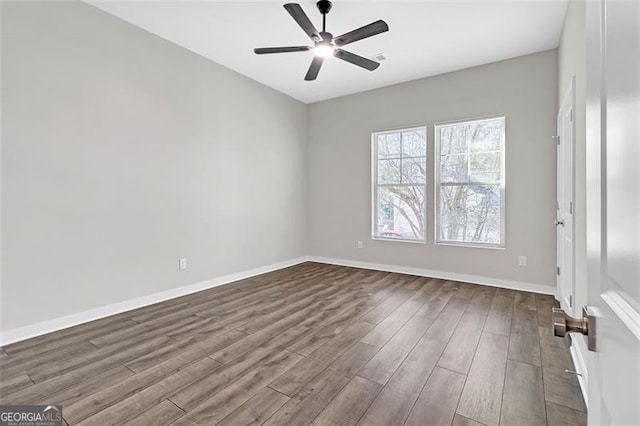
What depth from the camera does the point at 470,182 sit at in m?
4.12

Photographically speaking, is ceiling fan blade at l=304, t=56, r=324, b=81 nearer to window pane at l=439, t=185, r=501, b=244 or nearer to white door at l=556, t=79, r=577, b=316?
white door at l=556, t=79, r=577, b=316

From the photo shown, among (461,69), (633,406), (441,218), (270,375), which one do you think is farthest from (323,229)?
(633,406)

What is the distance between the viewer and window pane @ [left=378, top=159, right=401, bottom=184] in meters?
4.80

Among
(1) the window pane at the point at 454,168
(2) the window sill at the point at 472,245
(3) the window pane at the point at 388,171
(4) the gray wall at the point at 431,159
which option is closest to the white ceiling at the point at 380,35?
(4) the gray wall at the point at 431,159

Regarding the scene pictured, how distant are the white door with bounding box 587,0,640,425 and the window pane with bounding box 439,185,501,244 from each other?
3.77 m

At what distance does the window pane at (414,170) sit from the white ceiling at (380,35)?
4.12 ft

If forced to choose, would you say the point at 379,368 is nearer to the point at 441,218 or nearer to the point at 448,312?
the point at 448,312

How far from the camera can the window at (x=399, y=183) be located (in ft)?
15.0

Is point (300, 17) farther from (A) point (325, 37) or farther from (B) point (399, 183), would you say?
(B) point (399, 183)

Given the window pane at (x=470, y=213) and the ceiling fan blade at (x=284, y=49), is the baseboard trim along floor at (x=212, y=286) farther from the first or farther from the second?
the ceiling fan blade at (x=284, y=49)

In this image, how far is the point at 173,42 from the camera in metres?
3.44

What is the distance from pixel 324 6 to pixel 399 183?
110 inches

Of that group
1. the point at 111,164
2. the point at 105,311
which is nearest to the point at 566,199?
the point at 111,164

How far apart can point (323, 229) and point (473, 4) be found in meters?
3.81
